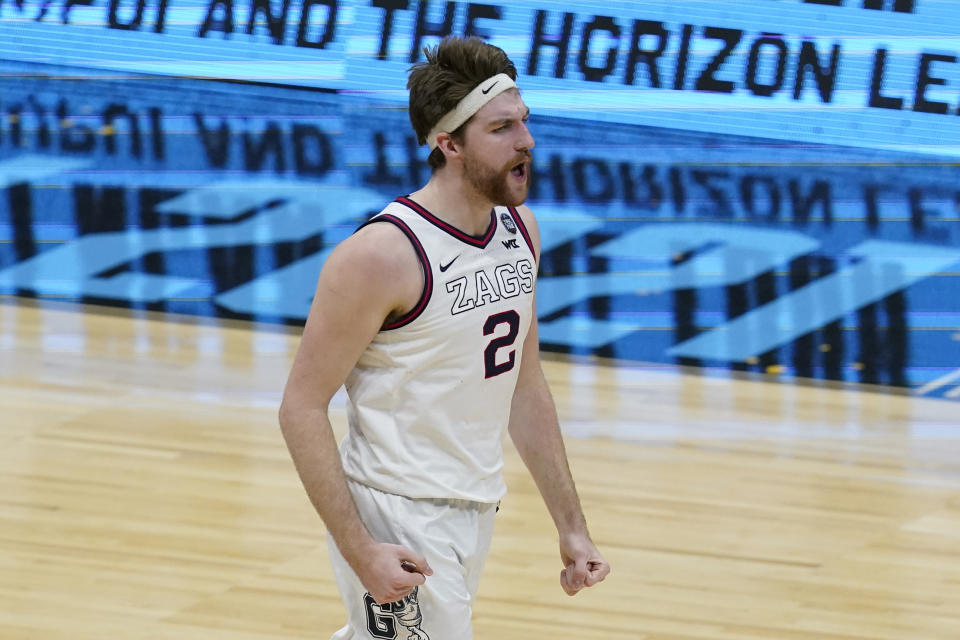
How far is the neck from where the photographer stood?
231 centimetres

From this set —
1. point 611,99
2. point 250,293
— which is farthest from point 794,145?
point 250,293

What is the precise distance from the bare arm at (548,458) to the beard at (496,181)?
0.81 ft

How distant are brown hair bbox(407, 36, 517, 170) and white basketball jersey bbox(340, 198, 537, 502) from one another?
0.14m

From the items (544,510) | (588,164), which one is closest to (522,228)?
(544,510)

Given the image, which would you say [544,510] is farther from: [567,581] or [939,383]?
[939,383]

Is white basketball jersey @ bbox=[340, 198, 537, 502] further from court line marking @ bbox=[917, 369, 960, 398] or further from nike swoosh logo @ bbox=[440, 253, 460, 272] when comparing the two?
court line marking @ bbox=[917, 369, 960, 398]

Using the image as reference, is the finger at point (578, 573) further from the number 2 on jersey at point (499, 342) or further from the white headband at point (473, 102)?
the white headband at point (473, 102)

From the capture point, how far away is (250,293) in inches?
279

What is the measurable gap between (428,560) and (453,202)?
1.73ft

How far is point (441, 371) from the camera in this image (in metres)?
2.31

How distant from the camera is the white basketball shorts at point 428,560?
91.7 inches

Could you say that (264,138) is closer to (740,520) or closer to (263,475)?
(263,475)

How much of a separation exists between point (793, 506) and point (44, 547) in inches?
82.2

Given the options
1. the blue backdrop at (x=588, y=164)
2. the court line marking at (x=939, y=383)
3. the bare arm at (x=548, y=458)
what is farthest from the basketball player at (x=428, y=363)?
the blue backdrop at (x=588, y=164)
